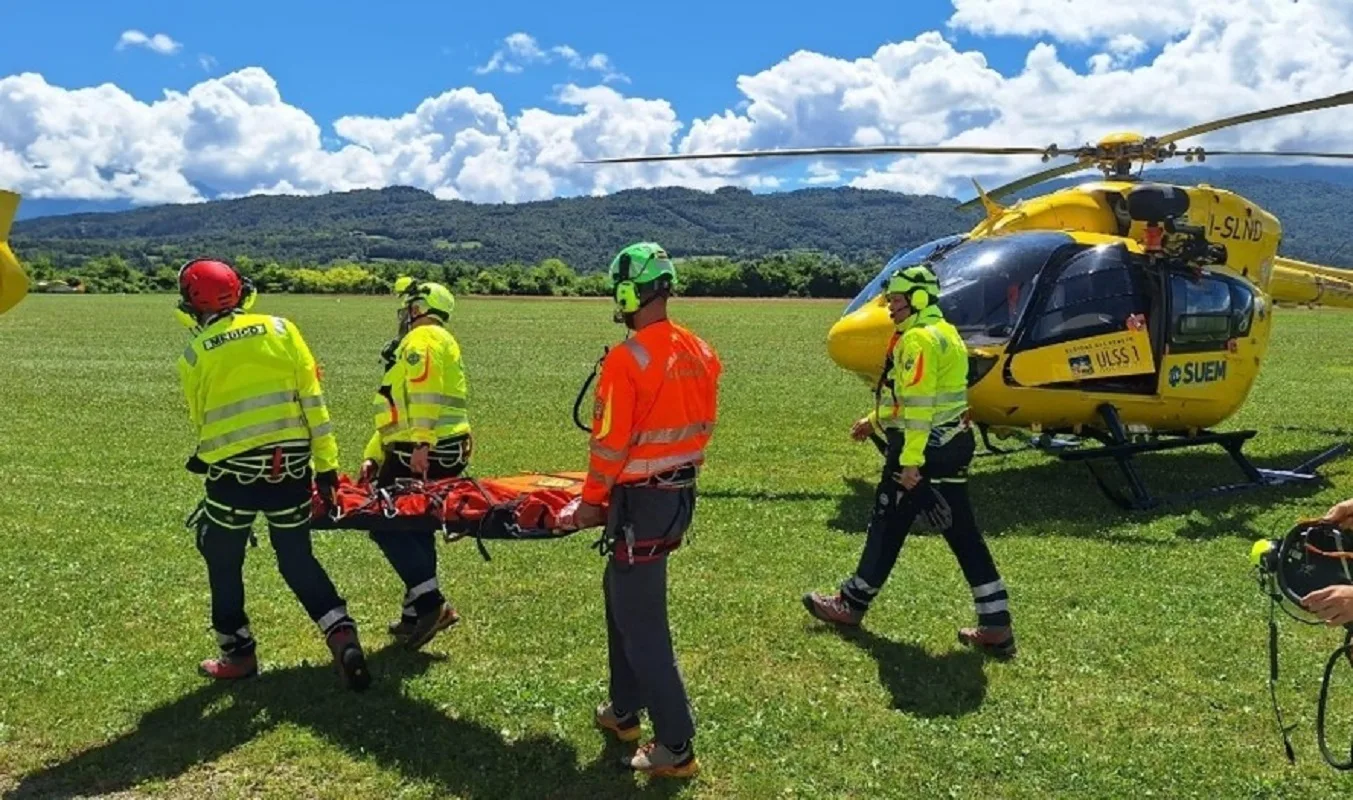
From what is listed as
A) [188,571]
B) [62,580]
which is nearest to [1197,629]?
[188,571]

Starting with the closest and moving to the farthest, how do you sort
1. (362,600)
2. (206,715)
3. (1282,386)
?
(206,715)
(362,600)
(1282,386)

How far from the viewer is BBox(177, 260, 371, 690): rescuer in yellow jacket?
5.08m

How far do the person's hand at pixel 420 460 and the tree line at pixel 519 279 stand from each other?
207 ft

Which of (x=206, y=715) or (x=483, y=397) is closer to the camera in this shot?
(x=206, y=715)

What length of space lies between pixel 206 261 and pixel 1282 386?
67.3ft

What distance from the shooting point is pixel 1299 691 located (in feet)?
18.8

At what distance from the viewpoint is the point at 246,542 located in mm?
5441

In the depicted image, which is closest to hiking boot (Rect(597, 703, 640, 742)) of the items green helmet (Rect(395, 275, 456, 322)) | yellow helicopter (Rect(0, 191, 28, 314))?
green helmet (Rect(395, 275, 456, 322))

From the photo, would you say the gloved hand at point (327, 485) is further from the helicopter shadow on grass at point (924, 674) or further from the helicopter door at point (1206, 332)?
the helicopter door at point (1206, 332)

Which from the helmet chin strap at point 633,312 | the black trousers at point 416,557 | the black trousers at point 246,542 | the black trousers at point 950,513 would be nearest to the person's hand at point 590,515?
the helmet chin strap at point 633,312

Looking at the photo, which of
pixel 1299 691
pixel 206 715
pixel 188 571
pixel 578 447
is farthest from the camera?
pixel 578 447

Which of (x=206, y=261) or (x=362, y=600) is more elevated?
(x=206, y=261)

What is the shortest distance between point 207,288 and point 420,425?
1472 mm

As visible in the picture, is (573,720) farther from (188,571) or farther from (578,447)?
(578,447)
